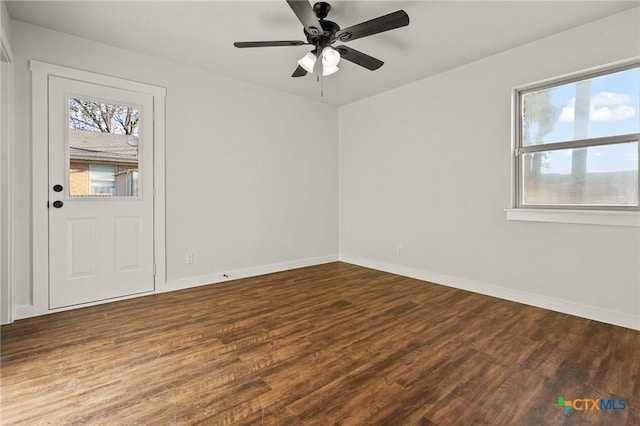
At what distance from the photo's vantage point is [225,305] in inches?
120

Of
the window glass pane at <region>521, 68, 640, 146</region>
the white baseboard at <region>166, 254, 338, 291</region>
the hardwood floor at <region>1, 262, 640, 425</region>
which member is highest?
the window glass pane at <region>521, 68, 640, 146</region>

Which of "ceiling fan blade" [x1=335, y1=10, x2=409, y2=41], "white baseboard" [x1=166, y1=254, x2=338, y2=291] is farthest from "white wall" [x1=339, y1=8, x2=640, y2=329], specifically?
"ceiling fan blade" [x1=335, y1=10, x2=409, y2=41]

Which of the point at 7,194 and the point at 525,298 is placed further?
the point at 525,298

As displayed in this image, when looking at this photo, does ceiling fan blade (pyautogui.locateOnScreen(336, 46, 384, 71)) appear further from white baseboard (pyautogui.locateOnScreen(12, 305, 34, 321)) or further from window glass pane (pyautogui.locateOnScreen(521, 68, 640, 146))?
white baseboard (pyautogui.locateOnScreen(12, 305, 34, 321))

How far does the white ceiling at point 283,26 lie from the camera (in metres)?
2.48

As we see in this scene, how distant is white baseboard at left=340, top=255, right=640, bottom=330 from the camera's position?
8.45 feet

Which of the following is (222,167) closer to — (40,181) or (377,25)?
(40,181)

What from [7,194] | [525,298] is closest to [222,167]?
[7,194]

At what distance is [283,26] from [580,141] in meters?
3.01

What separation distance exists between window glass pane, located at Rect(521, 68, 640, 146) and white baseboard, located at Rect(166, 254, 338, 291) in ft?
10.7

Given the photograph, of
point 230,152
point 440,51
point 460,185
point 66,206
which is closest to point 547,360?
point 460,185

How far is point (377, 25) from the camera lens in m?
2.20

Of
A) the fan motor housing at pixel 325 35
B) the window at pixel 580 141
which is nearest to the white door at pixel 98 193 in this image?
the fan motor housing at pixel 325 35

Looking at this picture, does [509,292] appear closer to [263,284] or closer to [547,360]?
[547,360]
